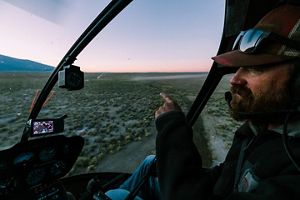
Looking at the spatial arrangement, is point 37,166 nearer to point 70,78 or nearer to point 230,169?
point 70,78

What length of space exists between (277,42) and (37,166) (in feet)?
5.13

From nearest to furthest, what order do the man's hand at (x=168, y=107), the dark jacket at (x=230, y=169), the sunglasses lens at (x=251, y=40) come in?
1. the dark jacket at (x=230, y=169)
2. the sunglasses lens at (x=251, y=40)
3. the man's hand at (x=168, y=107)

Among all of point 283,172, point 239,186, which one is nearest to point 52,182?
point 239,186

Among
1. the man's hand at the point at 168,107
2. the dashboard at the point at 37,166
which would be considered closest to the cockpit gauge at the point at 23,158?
the dashboard at the point at 37,166

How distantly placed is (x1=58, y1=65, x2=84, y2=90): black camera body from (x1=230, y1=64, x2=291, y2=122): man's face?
829mm

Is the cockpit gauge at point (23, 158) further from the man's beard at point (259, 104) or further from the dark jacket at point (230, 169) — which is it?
the man's beard at point (259, 104)

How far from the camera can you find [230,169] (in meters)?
1.27

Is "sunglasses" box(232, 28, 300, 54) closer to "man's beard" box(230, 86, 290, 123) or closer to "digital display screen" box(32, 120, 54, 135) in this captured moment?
"man's beard" box(230, 86, 290, 123)

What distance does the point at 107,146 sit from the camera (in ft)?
20.9

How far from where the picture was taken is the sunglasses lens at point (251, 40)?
44.3 inches

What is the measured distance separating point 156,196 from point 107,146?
451cm

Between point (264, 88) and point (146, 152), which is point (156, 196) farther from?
point (146, 152)

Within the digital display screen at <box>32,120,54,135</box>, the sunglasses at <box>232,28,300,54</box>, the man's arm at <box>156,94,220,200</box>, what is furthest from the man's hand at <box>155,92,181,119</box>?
the digital display screen at <box>32,120,54,135</box>

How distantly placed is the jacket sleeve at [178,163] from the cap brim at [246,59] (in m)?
0.33
